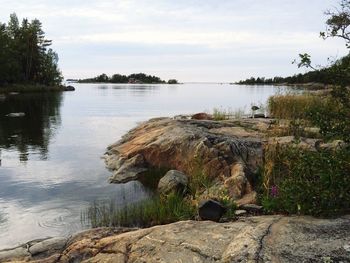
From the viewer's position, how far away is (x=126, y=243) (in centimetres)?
700

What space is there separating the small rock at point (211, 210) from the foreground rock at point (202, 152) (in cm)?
284

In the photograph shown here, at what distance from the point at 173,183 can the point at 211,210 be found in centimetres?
490

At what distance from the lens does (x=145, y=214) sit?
35.1 feet

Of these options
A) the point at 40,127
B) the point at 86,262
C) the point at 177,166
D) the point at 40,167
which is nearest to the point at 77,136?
the point at 40,127

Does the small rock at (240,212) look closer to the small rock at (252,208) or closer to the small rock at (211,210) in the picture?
the small rock at (252,208)

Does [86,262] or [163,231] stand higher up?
[163,231]

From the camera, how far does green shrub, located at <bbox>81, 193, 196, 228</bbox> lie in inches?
392

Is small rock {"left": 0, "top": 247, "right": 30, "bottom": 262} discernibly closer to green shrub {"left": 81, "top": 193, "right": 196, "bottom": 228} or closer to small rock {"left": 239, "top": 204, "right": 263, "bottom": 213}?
green shrub {"left": 81, "top": 193, "right": 196, "bottom": 228}

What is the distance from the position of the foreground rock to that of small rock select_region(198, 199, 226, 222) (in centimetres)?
284

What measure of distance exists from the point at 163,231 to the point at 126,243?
617mm

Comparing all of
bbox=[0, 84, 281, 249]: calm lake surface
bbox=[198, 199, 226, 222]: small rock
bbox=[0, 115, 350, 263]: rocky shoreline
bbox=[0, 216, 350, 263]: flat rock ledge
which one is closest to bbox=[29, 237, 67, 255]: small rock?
bbox=[0, 115, 350, 263]: rocky shoreline

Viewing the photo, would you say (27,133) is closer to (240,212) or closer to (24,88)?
(240,212)

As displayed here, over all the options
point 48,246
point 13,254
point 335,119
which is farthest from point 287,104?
point 13,254

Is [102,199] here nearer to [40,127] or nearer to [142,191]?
[142,191]
